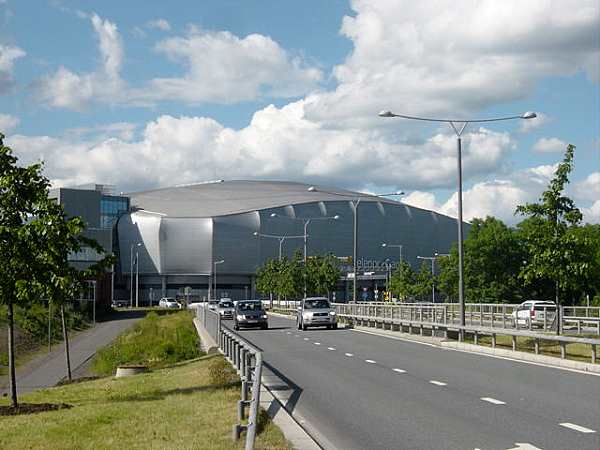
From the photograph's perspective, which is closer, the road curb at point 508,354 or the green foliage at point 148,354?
the road curb at point 508,354

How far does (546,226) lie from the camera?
3136cm

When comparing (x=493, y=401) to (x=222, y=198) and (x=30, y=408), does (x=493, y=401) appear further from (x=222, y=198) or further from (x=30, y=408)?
(x=222, y=198)

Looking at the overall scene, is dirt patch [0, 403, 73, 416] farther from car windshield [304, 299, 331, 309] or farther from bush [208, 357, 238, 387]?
car windshield [304, 299, 331, 309]

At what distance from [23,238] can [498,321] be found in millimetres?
27627

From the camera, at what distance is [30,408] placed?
654 inches

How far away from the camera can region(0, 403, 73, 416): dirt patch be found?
52.6 feet

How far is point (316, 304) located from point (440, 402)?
35.6 metres

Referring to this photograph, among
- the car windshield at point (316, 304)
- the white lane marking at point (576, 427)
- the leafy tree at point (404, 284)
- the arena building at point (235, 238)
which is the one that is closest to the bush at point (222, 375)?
the white lane marking at point (576, 427)

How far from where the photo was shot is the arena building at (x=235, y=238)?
163m

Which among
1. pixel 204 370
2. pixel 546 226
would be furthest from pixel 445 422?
pixel 546 226

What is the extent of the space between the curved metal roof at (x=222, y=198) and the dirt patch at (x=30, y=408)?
146511 mm

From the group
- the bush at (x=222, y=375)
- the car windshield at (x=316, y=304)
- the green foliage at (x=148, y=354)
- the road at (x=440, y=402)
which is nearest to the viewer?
the road at (x=440, y=402)

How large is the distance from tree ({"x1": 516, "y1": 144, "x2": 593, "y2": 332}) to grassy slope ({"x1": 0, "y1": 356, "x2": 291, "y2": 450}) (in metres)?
16.4

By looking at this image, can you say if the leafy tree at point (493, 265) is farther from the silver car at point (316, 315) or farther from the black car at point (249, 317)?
the silver car at point (316, 315)
